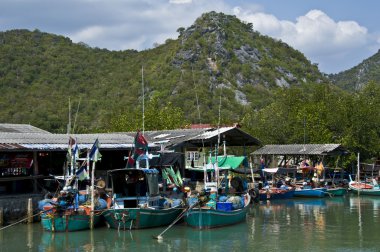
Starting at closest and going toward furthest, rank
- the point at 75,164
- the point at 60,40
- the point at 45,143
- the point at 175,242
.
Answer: the point at 175,242 → the point at 75,164 → the point at 45,143 → the point at 60,40

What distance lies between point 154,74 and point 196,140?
64810 mm

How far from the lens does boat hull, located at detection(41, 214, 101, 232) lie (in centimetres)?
2407

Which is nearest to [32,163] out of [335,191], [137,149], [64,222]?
[64,222]

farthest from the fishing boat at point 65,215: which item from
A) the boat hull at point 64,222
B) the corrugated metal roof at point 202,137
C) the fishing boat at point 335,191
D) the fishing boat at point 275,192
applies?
the fishing boat at point 335,191

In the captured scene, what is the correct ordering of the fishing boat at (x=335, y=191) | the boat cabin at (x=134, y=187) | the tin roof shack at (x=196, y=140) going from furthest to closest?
the fishing boat at (x=335, y=191), the tin roof shack at (x=196, y=140), the boat cabin at (x=134, y=187)

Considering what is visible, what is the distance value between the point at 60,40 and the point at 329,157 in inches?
2834

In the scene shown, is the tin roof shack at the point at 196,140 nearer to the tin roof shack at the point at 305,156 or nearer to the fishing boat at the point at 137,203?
the tin roof shack at the point at 305,156

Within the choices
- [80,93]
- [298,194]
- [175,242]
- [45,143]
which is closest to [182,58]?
[80,93]

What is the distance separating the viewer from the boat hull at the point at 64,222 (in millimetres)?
24069

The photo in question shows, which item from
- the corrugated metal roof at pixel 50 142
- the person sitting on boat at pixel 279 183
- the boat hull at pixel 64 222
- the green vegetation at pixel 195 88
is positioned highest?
the green vegetation at pixel 195 88

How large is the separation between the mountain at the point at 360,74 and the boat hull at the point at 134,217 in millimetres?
98872

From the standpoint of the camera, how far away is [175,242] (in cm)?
2255

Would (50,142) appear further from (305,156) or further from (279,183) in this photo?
(305,156)

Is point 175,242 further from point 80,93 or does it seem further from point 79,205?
point 80,93
